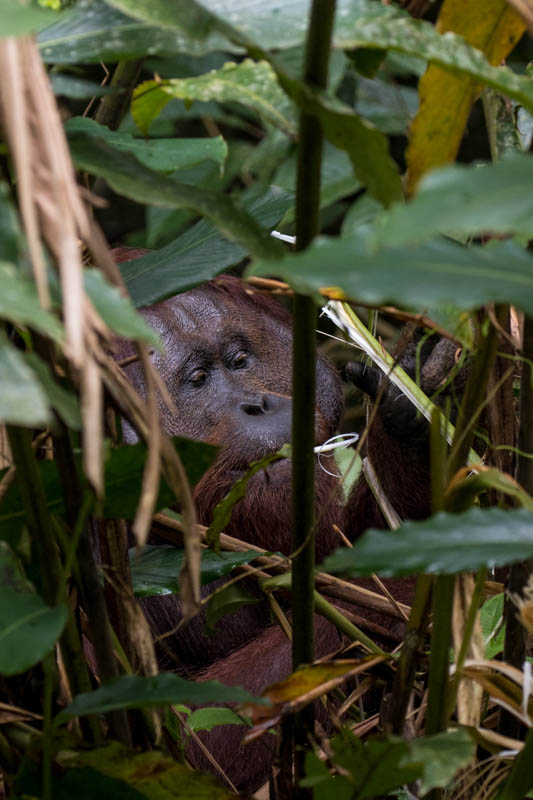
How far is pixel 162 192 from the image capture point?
19.5 inches

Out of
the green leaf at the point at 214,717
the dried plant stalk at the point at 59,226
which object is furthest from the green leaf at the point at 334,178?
the green leaf at the point at 214,717

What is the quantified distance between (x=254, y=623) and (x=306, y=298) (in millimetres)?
1201

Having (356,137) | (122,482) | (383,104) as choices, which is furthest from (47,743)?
(383,104)

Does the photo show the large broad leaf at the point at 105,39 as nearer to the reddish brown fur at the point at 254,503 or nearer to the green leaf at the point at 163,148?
the green leaf at the point at 163,148

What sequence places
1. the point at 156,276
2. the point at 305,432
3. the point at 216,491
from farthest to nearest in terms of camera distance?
the point at 216,491
the point at 156,276
the point at 305,432

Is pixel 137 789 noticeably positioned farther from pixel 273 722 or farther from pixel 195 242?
pixel 195 242

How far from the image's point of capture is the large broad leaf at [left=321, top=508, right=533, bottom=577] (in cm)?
46

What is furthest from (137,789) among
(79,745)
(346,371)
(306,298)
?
(346,371)

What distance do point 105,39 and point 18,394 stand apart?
301 millimetres

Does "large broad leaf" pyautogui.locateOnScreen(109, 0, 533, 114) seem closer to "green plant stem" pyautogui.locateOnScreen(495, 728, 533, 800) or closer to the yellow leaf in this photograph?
the yellow leaf

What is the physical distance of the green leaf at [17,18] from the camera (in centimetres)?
32

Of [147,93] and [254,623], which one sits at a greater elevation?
[147,93]

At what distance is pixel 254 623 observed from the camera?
1667 mm

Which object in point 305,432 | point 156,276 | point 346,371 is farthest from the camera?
point 346,371
